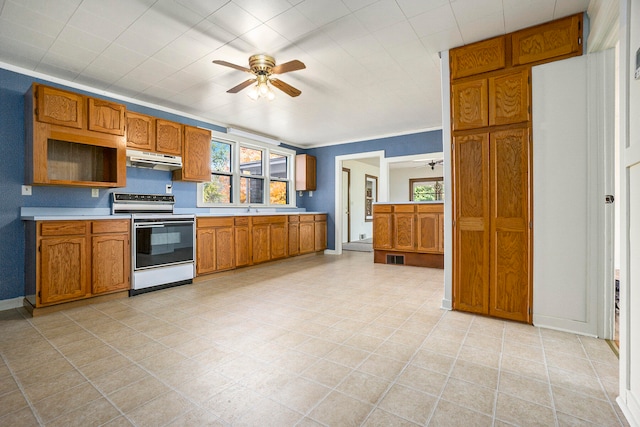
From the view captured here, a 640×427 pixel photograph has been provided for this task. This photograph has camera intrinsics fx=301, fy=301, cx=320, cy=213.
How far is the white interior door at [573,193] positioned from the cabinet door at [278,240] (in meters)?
3.98

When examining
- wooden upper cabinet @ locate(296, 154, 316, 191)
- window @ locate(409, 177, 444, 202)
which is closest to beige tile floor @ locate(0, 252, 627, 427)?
wooden upper cabinet @ locate(296, 154, 316, 191)

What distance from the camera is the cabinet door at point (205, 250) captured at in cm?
424

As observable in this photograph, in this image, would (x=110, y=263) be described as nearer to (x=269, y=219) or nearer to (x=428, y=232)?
(x=269, y=219)

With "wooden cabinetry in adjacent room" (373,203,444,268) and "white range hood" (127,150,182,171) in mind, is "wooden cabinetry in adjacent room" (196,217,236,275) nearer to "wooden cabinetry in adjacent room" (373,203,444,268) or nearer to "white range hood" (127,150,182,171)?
"white range hood" (127,150,182,171)

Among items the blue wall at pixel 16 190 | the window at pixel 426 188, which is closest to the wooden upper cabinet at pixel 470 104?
the blue wall at pixel 16 190

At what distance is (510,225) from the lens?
262cm

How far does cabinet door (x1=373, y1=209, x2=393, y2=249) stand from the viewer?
5.54 meters

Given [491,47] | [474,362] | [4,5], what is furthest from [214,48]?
[474,362]

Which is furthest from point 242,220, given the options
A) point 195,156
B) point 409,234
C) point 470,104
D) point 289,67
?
point 470,104

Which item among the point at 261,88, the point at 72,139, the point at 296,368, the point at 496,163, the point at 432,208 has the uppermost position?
the point at 261,88

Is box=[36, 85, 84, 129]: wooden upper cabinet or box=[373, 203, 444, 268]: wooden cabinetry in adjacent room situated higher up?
box=[36, 85, 84, 129]: wooden upper cabinet

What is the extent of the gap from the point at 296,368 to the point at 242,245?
3254 mm

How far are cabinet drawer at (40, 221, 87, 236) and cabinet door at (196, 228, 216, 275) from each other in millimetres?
1356

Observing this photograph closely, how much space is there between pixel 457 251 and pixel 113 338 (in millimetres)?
3032
